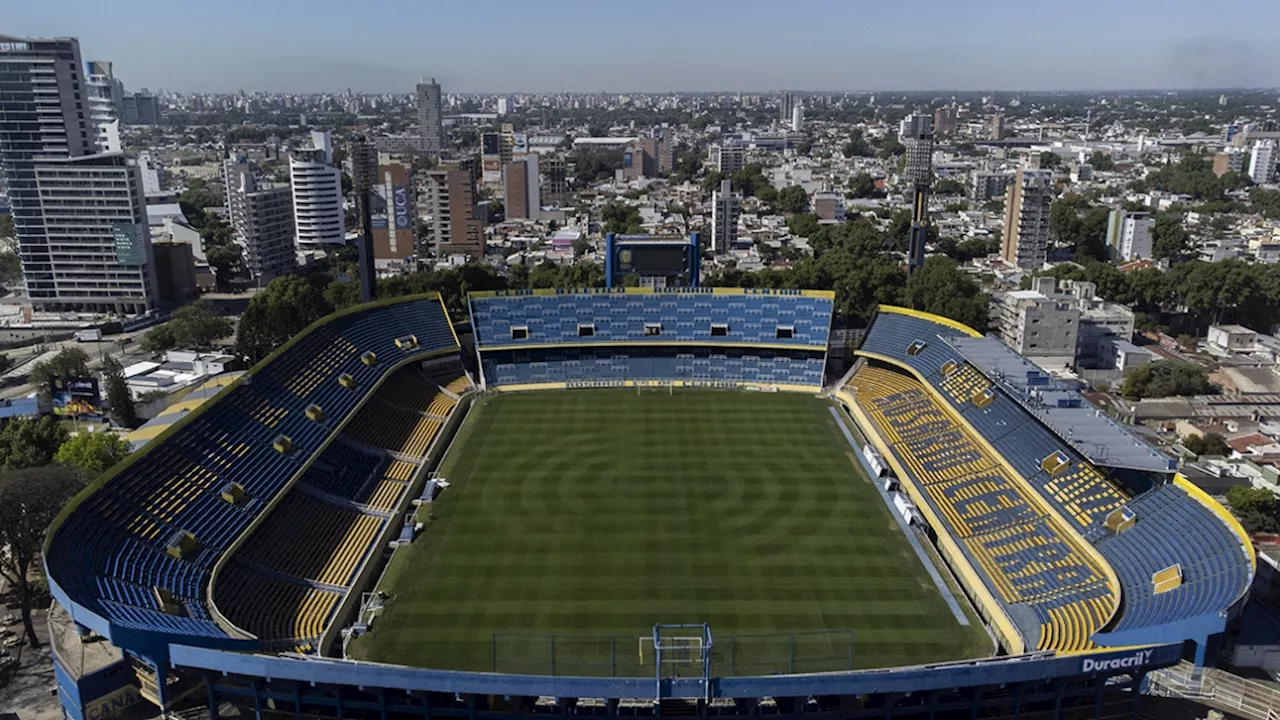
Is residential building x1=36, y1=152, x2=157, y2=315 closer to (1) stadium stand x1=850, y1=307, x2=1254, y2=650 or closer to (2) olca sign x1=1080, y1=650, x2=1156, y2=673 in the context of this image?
(1) stadium stand x1=850, y1=307, x2=1254, y2=650

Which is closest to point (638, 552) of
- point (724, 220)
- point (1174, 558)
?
point (1174, 558)

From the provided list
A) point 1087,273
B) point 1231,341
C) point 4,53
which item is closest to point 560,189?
point 4,53

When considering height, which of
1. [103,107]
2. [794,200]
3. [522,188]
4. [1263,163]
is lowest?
[794,200]

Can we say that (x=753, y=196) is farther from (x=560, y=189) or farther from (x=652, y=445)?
(x=652, y=445)

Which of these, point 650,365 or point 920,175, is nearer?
point 650,365

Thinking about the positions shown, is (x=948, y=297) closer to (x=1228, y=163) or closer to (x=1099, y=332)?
(x=1099, y=332)

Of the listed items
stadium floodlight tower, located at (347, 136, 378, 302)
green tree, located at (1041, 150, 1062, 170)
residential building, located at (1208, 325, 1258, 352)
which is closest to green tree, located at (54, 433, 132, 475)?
stadium floodlight tower, located at (347, 136, 378, 302)
